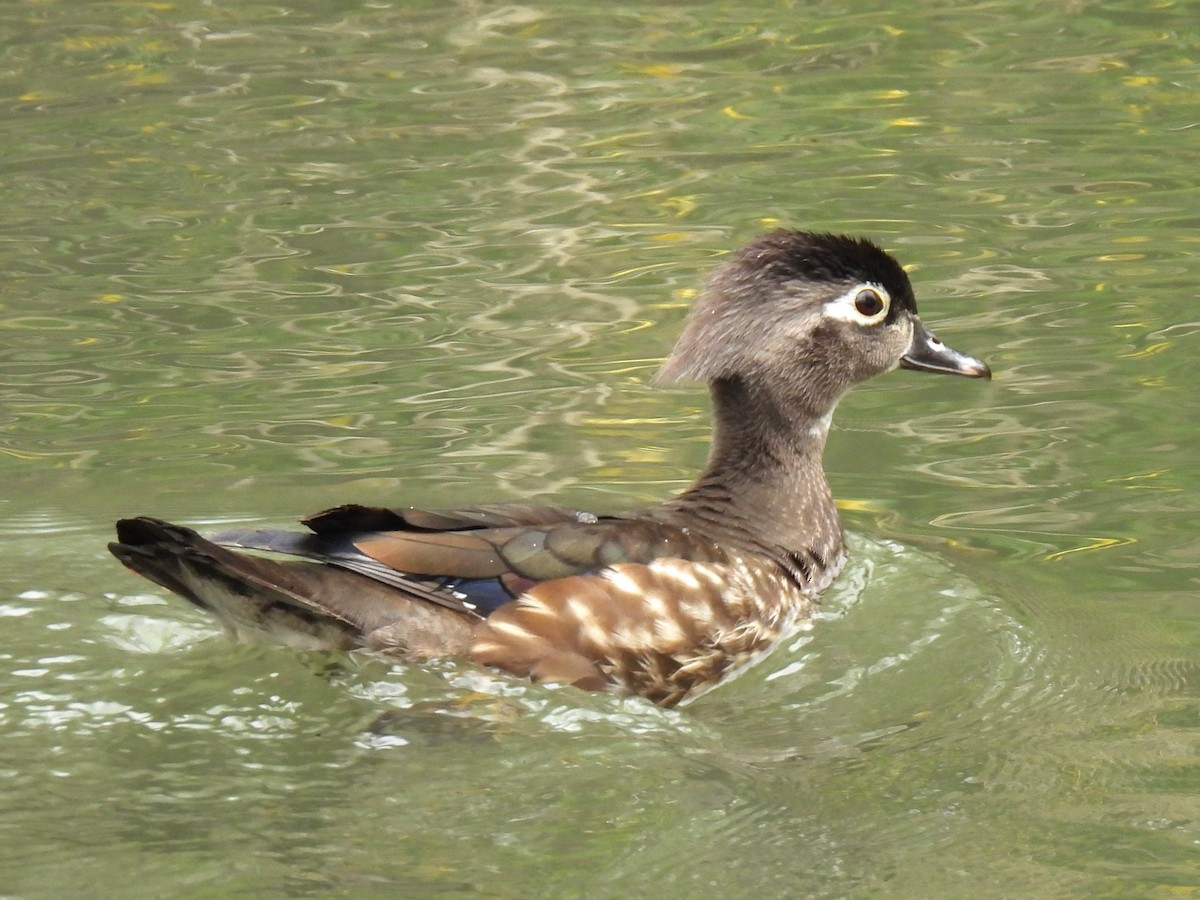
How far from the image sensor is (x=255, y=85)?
40.5 feet

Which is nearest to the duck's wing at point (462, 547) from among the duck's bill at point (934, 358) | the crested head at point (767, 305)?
the crested head at point (767, 305)

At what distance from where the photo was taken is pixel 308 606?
5656 mm

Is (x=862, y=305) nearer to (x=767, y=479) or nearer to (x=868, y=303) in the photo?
(x=868, y=303)

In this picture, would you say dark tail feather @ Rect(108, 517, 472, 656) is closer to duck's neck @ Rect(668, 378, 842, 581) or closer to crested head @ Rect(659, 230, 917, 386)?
duck's neck @ Rect(668, 378, 842, 581)

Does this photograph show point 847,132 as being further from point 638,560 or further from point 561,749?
point 561,749

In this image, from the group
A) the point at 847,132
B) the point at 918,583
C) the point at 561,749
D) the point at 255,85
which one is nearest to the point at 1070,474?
the point at 918,583

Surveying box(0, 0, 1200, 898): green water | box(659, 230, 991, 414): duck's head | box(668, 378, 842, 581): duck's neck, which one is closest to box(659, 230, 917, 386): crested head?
box(659, 230, 991, 414): duck's head

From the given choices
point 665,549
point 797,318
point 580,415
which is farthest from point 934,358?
point 580,415

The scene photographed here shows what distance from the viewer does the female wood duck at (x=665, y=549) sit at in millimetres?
5750

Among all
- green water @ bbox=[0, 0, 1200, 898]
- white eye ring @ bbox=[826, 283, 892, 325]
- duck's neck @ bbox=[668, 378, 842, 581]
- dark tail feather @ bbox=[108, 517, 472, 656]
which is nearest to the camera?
green water @ bbox=[0, 0, 1200, 898]

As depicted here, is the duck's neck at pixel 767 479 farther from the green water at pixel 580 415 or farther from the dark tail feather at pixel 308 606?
the dark tail feather at pixel 308 606

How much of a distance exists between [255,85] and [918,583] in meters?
7.11

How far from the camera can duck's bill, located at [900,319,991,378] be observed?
6934 millimetres

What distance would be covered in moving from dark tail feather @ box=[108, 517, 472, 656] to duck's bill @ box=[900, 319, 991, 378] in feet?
6.92
